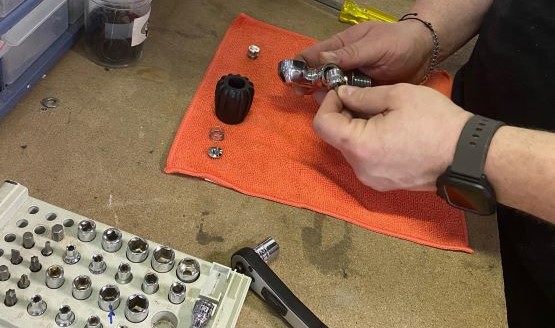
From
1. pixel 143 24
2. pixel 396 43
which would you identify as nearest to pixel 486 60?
pixel 396 43

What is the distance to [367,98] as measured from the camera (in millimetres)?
707

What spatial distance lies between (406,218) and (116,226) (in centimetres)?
36

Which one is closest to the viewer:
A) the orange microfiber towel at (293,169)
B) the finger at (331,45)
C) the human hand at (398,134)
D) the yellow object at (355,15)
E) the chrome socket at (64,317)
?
the chrome socket at (64,317)

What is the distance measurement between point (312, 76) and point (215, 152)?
0.57 feet

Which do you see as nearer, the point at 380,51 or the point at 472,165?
the point at 472,165

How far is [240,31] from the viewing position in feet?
3.23

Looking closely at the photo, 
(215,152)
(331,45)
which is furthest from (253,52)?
(215,152)

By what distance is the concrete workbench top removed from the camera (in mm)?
671

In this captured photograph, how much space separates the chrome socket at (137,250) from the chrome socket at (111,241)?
1cm

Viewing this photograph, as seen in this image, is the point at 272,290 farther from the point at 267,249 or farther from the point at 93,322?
the point at 93,322

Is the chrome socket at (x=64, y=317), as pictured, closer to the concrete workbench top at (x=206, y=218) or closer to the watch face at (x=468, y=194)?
the concrete workbench top at (x=206, y=218)

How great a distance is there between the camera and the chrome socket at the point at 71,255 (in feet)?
1.92

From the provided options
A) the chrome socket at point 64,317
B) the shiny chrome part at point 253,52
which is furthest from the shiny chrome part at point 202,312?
the shiny chrome part at point 253,52

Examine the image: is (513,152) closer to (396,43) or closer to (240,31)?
(396,43)
